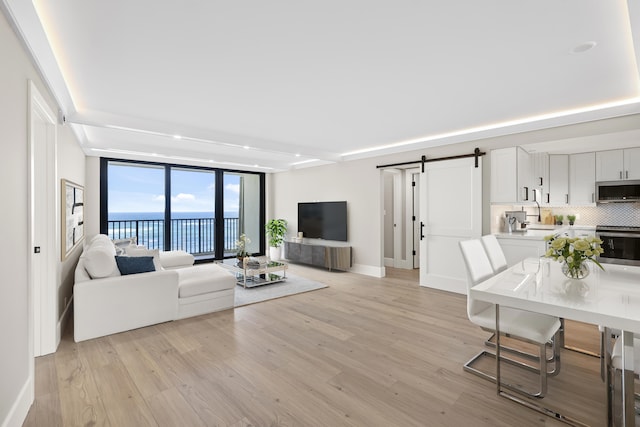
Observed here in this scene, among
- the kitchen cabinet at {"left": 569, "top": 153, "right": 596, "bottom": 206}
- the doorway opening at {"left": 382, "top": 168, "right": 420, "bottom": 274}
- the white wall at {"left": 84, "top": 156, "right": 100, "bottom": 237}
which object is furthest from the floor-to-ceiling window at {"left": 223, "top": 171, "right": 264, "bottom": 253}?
the kitchen cabinet at {"left": 569, "top": 153, "right": 596, "bottom": 206}

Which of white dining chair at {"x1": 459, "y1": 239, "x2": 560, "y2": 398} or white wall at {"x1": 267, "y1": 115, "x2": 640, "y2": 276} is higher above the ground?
white wall at {"x1": 267, "y1": 115, "x2": 640, "y2": 276}

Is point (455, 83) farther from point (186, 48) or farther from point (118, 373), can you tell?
point (118, 373)

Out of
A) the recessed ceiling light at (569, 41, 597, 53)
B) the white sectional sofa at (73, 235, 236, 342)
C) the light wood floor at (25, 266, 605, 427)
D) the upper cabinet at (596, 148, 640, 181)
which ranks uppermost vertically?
the recessed ceiling light at (569, 41, 597, 53)

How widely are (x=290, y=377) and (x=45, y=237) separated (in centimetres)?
248

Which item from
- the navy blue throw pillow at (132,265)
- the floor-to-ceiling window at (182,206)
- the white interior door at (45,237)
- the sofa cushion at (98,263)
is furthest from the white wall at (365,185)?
the white interior door at (45,237)

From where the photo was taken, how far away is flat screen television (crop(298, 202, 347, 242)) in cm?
627

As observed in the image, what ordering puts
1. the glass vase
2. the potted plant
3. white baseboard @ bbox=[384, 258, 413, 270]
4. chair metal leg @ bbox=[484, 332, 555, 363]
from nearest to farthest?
the glass vase
chair metal leg @ bbox=[484, 332, 555, 363]
white baseboard @ bbox=[384, 258, 413, 270]
the potted plant

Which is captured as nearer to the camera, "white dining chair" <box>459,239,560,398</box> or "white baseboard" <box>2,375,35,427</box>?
"white baseboard" <box>2,375,35,427</box>

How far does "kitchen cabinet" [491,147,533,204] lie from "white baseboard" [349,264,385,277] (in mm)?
2336

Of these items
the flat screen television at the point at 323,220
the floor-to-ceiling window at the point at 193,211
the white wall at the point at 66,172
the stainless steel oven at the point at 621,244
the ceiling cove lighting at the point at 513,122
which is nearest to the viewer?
the white wall at the point at 66,172

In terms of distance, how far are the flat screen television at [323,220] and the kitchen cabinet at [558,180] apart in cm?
387

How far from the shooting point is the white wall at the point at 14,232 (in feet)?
5.31

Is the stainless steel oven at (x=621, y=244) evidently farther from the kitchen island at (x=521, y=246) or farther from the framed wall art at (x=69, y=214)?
the framed wall art at (x=69, y=214)

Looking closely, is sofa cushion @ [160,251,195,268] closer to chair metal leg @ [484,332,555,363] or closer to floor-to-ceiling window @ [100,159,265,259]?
floor-to-ceiling window @ [100,159,265,259]
